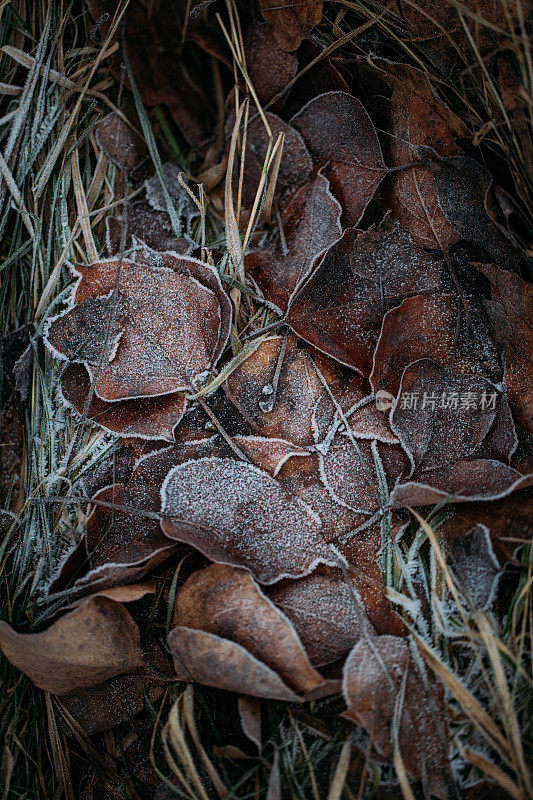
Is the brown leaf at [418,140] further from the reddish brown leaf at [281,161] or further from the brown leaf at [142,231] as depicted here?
the brown leaf at [142,231]

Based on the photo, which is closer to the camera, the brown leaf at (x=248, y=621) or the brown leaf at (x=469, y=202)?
the brown leaf at (x=248, y=621)

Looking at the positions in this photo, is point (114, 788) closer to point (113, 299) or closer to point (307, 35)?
point (113, 299)

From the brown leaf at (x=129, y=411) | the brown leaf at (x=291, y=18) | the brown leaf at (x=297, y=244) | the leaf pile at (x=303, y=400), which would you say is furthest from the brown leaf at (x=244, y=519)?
the brown leaf at (x=291, y=18)

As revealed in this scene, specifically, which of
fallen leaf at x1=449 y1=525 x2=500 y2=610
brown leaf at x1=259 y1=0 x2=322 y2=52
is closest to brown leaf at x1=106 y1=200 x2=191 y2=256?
A: brown leaf at x1=259 y1=0 x2=322 y2=52

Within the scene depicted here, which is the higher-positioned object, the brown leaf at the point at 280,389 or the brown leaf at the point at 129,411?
the brown leaf at the point at 280,389

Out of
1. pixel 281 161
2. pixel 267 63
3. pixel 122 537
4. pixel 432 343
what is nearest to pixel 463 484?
pixel 432 343

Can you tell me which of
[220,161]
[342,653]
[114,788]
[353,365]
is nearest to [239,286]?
[353,365]
